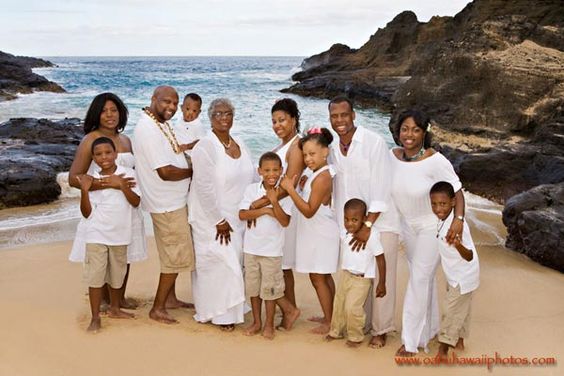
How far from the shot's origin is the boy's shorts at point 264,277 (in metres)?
4.41

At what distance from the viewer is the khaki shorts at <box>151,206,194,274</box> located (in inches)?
180

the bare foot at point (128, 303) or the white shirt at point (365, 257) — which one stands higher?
the white shirt at point (365, 257)

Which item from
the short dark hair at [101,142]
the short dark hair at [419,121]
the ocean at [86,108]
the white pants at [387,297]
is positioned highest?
the short dark hair at [419,121]

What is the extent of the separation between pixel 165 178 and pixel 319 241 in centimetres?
126

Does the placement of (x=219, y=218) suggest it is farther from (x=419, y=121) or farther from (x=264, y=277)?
(x=419, y=121)

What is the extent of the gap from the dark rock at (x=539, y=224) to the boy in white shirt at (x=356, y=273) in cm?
279

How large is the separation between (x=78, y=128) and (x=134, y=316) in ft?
37.9

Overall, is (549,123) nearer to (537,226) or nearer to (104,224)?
(537,226)

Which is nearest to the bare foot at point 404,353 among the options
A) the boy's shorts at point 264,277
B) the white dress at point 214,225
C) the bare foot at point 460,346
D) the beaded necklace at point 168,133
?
the bare foot at point 460,346

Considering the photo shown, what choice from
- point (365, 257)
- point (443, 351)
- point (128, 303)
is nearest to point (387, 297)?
point (365, 257)

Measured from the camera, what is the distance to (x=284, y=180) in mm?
4211

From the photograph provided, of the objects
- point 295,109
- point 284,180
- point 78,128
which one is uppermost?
point 295,109

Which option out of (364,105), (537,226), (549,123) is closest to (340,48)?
(364,105)

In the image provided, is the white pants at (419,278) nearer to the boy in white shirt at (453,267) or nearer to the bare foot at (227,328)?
the boy in white shirt at (453,267)
